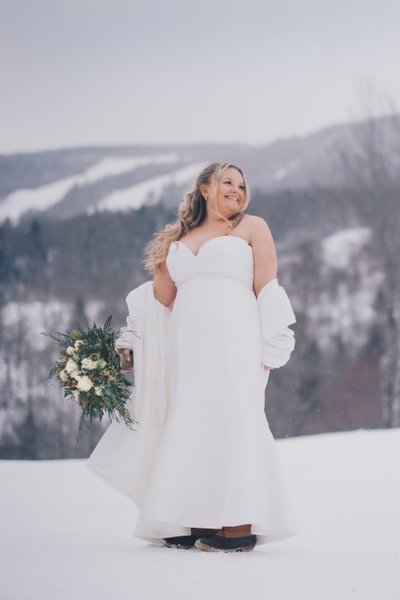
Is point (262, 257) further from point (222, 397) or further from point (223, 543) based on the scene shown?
point (223, 543)

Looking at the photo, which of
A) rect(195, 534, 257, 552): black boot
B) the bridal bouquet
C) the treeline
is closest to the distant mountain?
the treeline

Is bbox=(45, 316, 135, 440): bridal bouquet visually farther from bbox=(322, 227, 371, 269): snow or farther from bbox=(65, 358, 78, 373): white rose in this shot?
bbox=(322, 227, 371, 269): snow

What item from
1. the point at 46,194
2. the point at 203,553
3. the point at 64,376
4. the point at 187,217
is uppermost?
the point at 46,194

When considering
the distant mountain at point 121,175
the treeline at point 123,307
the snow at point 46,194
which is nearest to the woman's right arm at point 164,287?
the treeline at point 123,307

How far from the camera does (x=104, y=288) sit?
39.2m

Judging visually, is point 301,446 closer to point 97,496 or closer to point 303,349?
point 97,496

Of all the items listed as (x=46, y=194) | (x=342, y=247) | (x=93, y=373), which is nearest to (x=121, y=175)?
(x=46, y=194)

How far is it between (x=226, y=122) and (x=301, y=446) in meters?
35.0

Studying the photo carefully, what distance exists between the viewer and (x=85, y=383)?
17.4 feet

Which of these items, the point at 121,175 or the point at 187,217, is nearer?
the point at 187,217

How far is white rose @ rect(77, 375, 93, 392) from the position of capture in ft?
17.4

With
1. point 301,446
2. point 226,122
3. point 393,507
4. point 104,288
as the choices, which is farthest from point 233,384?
point 226,122

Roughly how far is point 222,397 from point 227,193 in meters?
1.12

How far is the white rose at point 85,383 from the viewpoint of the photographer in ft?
17.4
